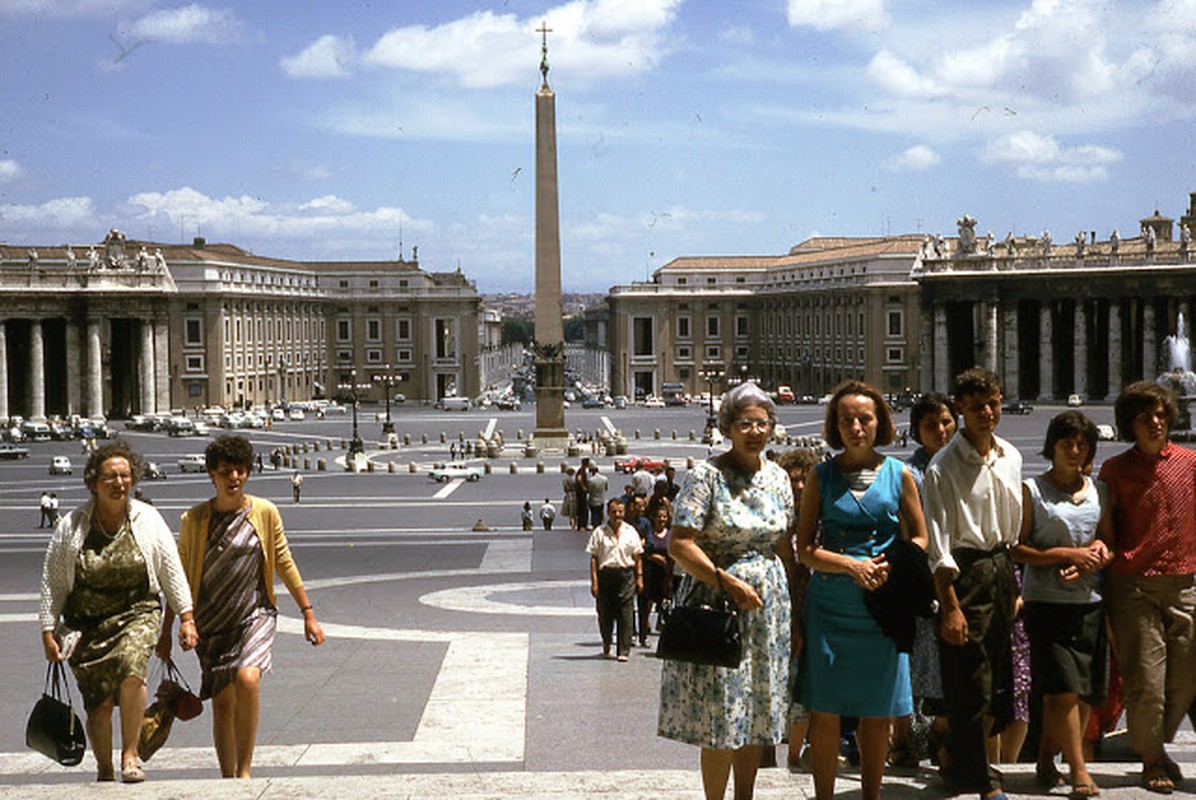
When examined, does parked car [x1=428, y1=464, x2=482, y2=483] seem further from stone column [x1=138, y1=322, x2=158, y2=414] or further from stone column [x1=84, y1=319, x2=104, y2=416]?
stone column [x1=138, y1=322, x2=158, y2=414]

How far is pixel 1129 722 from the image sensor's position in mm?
7039

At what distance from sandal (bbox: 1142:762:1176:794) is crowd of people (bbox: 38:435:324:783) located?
3781mm

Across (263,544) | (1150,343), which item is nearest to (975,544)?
(263,544)

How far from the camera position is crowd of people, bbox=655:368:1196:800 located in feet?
19.6

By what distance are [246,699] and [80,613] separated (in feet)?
2.80

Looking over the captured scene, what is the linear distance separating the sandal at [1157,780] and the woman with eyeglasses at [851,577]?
134cm

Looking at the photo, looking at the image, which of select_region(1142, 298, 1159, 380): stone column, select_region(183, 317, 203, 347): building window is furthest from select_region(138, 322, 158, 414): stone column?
select_region(1142, 298, 1159, 380): stone column

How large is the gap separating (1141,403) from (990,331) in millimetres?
77667

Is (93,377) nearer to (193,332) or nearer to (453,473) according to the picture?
(193,332)

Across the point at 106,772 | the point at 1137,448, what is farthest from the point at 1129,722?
the point at 106,772

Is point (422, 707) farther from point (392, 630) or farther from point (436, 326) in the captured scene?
point (436, 326)

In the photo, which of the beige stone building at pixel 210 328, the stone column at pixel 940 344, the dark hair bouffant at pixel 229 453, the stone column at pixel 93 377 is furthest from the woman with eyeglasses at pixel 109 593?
the stone column at pixel 940 344

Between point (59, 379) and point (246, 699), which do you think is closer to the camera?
point (246, 699)

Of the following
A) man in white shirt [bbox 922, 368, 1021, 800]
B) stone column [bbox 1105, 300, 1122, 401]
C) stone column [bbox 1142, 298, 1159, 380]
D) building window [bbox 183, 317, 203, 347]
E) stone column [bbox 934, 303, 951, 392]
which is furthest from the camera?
building window [bbox 183, 317, 203, 347]
